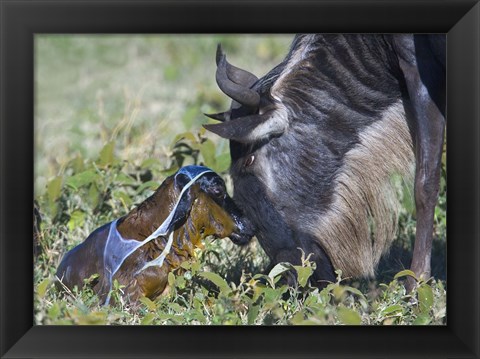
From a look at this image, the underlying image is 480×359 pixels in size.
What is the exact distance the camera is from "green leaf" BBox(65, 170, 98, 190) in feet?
17.5

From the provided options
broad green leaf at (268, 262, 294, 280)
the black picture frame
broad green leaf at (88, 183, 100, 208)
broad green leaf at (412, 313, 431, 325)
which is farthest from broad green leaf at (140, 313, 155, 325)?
broad green leaf at (88, 183, 100, 208)

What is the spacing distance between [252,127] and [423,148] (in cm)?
79

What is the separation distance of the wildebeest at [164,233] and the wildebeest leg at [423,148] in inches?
30.6

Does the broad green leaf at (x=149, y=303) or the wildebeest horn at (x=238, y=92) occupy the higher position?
the wildebeest horn at (x=238, y=92)

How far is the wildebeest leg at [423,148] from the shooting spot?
4.30 m

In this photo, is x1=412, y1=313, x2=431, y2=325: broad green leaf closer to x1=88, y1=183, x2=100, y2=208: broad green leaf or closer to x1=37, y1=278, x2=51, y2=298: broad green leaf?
x1=37, y1=278, x2=51, y2=298: broad green leaf

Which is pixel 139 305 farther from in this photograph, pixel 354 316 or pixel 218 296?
pixel 354 316

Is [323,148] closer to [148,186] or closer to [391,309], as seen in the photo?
[391,309]

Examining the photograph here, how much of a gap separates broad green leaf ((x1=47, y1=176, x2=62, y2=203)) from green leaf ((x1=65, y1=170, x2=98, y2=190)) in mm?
59

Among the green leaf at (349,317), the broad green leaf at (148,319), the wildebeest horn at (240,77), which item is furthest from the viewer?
the wildebeest horn at (240,77)

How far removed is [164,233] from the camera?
14.0 ft

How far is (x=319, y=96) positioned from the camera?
14.6 feet

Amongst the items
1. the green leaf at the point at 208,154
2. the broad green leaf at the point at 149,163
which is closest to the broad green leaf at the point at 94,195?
the broad green leaf at the point at 149,163

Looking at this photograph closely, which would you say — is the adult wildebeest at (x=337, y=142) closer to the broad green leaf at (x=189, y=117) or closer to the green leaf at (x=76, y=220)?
the green leaf at (x=76, y=220)
